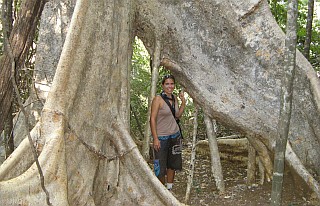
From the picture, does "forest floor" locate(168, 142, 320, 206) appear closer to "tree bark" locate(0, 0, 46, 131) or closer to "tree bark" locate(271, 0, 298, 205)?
"tree bark" locate(271, 0, 298, 205)

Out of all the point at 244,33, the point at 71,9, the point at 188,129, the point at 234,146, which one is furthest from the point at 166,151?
the point at 188,129

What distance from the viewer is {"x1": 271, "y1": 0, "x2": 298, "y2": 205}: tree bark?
3172 mm

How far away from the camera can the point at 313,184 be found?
457cm

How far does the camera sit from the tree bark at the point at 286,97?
317 centimetres

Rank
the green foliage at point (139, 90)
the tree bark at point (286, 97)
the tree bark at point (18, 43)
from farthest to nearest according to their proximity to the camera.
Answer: the green foliage at point (139, 90), the tree bark at point (18, 43), the tree bark at point (286, 97)

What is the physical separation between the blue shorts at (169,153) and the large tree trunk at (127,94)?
63 centimetres

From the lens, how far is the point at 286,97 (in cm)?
322

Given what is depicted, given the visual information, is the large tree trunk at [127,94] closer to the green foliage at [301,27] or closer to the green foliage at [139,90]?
the green foliage at [301,27]

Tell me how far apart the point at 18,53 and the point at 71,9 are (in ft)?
2.46

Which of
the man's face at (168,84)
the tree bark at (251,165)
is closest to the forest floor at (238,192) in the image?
the tree bark at (251,165)

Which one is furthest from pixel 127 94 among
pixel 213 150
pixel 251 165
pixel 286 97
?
pixel 251 165

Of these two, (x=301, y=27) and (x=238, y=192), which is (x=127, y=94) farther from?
(x=301, y=27)

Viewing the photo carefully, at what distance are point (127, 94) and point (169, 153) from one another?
126 cm

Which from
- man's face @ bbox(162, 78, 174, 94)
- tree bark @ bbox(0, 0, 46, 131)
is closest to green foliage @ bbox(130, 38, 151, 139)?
man's face @ bbox(162, 78, 174, 94)
